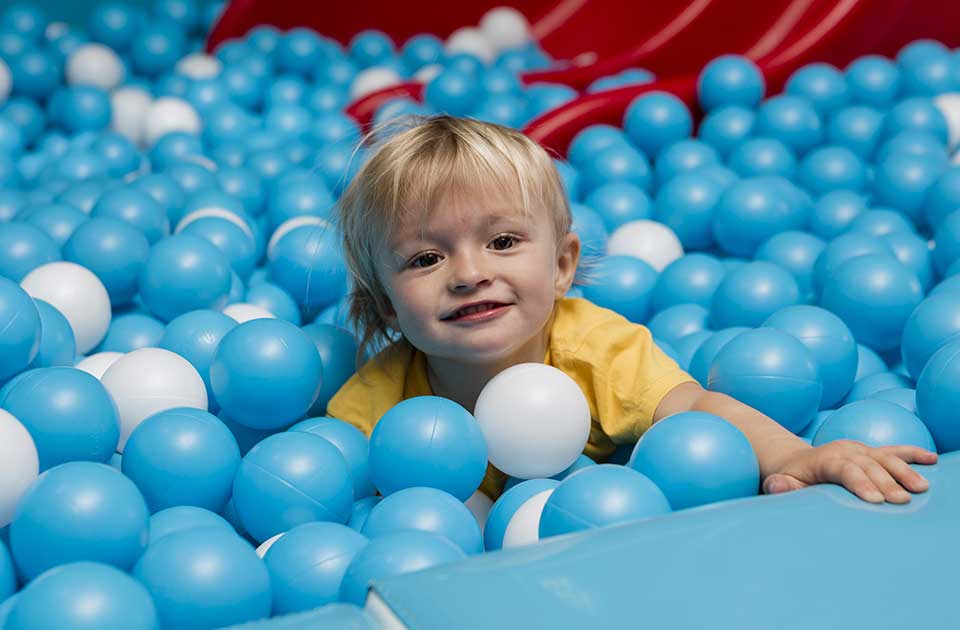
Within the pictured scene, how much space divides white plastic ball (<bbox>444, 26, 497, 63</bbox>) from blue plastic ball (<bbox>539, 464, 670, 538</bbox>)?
2.54m

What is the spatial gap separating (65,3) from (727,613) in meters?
4.03

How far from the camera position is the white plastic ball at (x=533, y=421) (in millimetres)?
1351

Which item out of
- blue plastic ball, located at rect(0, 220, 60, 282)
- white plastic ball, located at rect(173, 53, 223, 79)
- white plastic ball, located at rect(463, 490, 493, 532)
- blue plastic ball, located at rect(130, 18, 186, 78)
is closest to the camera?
white plastic ball, located at rect(463, 490, 493, 532)

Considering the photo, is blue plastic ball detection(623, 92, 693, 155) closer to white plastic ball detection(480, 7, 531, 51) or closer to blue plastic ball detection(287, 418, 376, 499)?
white plastic ball detection(480, 7, 531, 51)

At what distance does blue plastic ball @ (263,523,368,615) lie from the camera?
1.10m

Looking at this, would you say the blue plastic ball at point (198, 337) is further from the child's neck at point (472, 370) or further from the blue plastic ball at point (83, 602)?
the blue plastic ball at point (83, 602)

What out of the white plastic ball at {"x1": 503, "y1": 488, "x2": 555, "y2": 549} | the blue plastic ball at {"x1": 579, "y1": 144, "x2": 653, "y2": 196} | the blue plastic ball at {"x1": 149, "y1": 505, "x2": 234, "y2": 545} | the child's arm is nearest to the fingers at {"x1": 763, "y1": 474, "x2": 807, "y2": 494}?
the child's arm

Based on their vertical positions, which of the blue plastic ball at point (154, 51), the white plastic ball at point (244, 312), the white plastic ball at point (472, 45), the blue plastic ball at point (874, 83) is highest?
the blue plastic ball at point (154, 51)

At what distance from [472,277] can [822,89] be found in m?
1.64

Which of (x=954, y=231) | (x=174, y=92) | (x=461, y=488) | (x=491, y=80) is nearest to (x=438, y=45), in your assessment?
(x=491, y=80)

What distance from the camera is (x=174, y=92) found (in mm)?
3344

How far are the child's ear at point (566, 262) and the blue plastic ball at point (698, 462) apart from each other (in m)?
0.36

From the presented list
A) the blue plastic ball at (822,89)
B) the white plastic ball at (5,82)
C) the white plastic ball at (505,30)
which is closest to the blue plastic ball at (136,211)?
the white plastic ball at (5,82)

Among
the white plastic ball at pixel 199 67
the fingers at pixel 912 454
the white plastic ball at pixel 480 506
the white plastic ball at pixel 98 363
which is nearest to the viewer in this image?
the fingers at pixel 912 454
